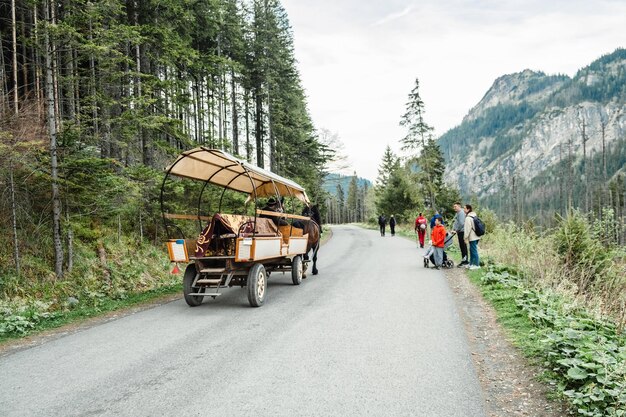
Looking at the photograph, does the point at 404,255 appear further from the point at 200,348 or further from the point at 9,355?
the point at 9,355

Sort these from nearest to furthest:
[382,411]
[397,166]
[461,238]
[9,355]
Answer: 1. [382,411]
2. [9,355]
3. [461,238]
4. [397,166]

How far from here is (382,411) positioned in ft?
11.5

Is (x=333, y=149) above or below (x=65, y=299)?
above

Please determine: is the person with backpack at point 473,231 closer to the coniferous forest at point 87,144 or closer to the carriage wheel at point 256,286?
the carriage wheel at point 256,286

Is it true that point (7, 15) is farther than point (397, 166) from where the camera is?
No

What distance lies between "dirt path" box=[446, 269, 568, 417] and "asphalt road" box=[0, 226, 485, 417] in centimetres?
16

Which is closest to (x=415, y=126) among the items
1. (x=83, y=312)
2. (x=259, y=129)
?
(x=259, y=129)

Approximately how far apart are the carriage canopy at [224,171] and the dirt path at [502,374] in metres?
4.47

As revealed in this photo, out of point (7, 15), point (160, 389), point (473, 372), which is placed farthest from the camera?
point (7, 15)

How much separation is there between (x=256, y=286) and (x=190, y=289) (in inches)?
54.7

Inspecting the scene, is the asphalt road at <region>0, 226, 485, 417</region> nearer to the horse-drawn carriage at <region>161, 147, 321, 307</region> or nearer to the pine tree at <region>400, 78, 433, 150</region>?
the horse-drawn carriage at <region>161, 147, 321, 307</region>

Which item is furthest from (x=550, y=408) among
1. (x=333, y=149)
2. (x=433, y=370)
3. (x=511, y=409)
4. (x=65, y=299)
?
(x=333, y=149)

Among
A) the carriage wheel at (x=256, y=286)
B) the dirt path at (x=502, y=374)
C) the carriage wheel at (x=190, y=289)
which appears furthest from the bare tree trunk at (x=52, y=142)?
the dirt path at (x=502, y=374)

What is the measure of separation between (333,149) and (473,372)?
106ft
